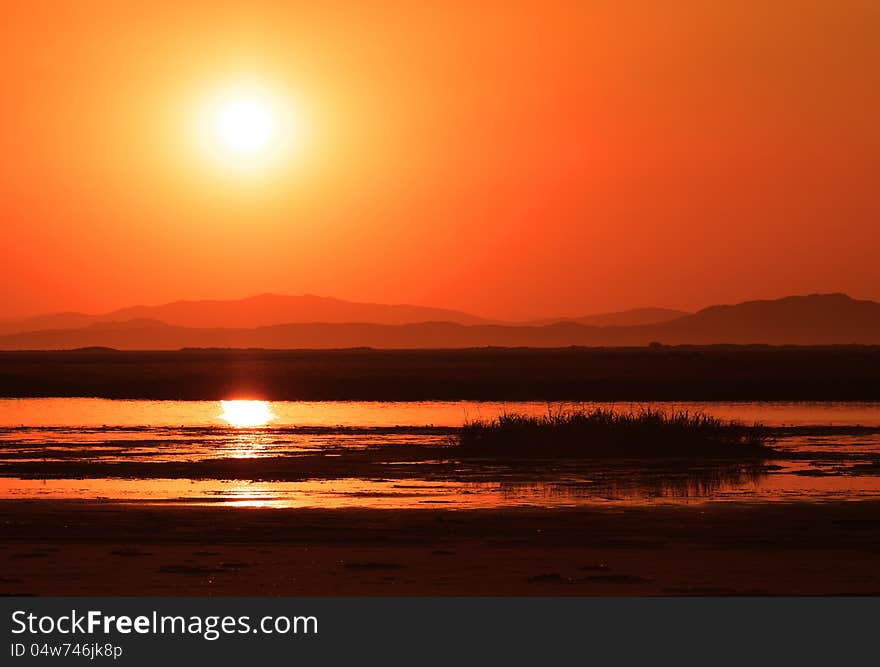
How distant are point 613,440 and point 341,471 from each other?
34.7 feet

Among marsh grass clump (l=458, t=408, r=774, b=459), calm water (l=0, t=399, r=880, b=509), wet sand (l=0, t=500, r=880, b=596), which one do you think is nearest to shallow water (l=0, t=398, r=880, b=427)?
calm water (l=0, t=399, r=880, b=509)

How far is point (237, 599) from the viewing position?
720 inches

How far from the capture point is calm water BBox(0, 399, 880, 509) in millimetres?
31109

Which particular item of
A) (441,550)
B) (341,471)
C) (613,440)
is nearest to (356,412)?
(613,440)

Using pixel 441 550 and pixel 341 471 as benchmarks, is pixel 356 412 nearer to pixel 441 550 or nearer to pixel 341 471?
pixel 341 471

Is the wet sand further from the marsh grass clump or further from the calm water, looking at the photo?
the marsh grass clump

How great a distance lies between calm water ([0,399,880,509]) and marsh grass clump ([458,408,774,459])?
180 cm

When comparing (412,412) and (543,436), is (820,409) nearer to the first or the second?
(412,412)

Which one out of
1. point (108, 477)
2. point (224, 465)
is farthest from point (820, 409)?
point (108, 477)

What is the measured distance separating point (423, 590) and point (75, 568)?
5.36 meters

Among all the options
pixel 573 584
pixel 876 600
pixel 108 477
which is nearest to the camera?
pixel 876 600

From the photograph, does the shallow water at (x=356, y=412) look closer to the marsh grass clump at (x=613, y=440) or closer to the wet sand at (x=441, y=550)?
the marsh grass clump at (x=613, y=440)

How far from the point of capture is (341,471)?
121 ft

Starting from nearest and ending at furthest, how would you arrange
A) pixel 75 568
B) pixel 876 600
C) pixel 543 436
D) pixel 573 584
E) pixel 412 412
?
pixel 876 600 → pixel 573 584 → pixel 75 568 → pixel 543 436 → pixel 412 412
